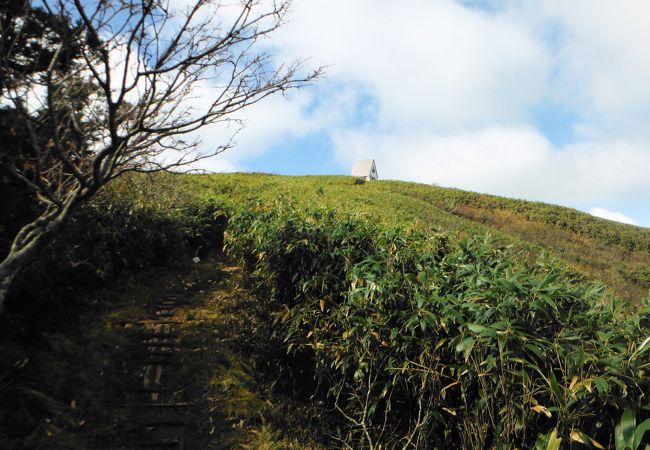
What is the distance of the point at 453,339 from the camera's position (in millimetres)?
2777

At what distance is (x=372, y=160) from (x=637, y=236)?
1109 inches

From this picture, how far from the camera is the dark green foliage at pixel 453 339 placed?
2.34 metres

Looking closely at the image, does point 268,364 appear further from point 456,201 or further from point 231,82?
point 456,201

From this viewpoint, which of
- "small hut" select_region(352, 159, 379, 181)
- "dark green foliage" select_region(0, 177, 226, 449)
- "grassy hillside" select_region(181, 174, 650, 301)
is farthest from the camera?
"small hut" select_region(352, 159, 379, 181)

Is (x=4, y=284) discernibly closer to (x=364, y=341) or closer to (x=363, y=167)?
(x=364, y=341)

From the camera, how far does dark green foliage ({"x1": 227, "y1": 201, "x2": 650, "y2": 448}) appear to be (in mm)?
2342

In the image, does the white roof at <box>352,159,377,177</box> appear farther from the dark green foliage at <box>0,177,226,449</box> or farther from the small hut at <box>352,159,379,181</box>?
the dark green foliage at <box>0,177,226,449</box>

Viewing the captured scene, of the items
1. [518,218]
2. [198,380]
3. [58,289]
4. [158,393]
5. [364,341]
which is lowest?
[158,393]

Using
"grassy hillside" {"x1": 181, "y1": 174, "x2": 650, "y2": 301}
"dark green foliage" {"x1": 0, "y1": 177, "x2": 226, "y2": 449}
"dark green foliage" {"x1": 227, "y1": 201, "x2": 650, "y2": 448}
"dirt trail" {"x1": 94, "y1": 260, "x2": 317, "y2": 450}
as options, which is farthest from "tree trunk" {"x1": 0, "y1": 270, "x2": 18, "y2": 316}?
"grassy hillside" {"x1": 181, "y1": 174, "x2": 650, "y2": 301}

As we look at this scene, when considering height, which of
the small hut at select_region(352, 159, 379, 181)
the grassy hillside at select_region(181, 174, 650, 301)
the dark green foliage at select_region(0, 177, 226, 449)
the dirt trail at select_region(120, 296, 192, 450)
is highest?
the small hut at select_region(352, 159, 379, 181)

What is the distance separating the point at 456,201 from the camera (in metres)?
21.1

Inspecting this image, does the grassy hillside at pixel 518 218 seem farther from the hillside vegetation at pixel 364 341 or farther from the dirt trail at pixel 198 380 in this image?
the hillside vegetation at pixel 364 341

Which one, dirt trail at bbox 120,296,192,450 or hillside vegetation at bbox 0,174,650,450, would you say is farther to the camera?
dirt trail at bbox 120,296,192,450

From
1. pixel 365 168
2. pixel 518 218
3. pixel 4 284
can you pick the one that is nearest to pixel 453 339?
pixel 4 284
